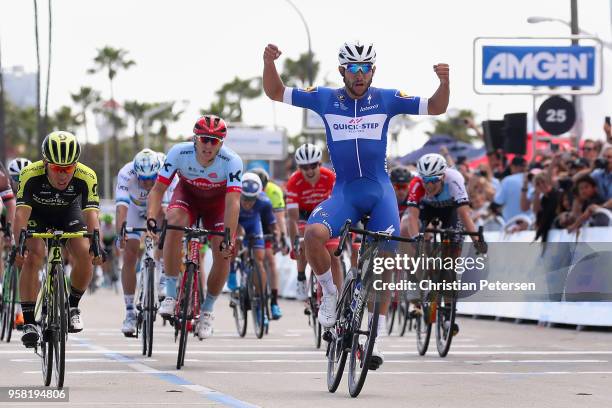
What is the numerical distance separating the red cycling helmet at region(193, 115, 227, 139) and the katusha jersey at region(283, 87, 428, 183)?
1818mm

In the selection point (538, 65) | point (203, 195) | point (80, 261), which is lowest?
point (80, 261)

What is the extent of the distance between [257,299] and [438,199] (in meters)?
3.32

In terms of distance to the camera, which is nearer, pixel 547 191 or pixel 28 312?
pixel 28 312

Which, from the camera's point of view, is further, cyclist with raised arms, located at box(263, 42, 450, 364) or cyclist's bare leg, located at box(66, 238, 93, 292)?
cyclist's bare leg, located at box(66, 238, 93, 292)

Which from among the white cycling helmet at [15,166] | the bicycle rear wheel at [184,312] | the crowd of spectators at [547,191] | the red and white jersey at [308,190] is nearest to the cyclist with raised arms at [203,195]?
the bicycle rear wheel at [184,312]

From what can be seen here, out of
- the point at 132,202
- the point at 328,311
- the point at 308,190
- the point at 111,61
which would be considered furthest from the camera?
the point at 111,61

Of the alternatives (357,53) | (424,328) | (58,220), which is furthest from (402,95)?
(424,328)

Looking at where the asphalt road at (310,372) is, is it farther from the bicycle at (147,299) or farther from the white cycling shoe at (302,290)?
the white cycling shoe at (302,290)

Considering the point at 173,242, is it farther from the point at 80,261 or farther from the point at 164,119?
the point at 164,119

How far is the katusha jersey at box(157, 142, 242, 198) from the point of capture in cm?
1369

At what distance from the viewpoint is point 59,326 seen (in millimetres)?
→ 10781

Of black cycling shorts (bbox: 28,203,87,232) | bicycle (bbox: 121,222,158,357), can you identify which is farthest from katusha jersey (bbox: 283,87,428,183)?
bicycle (bbox: 121,222,158,357)

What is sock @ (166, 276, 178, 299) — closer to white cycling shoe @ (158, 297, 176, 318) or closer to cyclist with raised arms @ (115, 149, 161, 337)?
white cycling shoe @ (158, 297, 176, 318)

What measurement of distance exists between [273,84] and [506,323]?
34.1 feet
